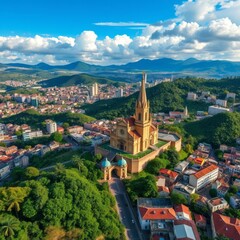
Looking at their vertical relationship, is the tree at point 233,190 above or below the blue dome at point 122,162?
below

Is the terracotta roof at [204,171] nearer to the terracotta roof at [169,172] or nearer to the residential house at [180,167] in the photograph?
the terracotta roof at [169,172]

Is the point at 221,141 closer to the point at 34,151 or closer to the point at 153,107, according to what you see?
the point at 153,107

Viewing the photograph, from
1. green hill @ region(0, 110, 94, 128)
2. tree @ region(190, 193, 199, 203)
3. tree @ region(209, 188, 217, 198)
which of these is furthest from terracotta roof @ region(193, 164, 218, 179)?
green hill @ region(0, 110, 94, 128)

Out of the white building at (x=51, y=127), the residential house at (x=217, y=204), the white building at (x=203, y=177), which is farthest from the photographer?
the white building at (x=51, y=127)

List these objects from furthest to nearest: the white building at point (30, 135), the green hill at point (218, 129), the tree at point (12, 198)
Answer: the white building at point (30, 135) → the green hill at point (218, 129) → the tree at point (12, 198)

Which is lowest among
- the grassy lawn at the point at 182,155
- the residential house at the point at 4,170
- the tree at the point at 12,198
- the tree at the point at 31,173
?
the residential house at the point at 4,170

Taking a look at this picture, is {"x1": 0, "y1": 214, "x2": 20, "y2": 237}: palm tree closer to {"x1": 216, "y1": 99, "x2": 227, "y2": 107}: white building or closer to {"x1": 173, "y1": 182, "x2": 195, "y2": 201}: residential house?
{"x1": 173, "y1": 182, "x2": 195, "y2": 201}: residential house

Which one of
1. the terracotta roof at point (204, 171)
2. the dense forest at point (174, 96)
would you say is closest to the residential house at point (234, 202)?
the terracotta roof at point (204, 171)
